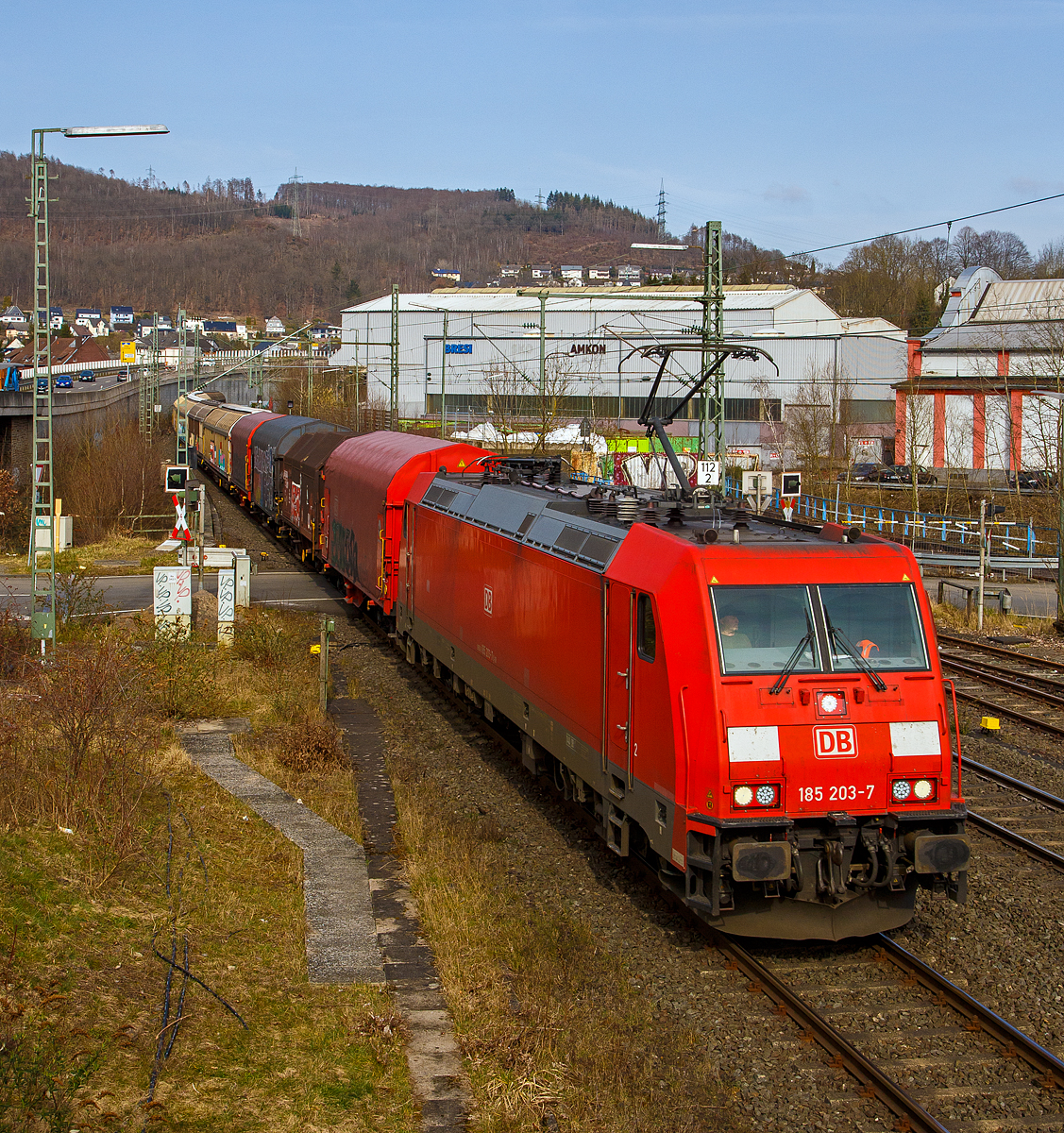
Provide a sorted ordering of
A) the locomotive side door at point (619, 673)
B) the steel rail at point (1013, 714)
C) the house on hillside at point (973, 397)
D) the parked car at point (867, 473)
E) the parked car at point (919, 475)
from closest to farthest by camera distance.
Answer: the locomotive side door at point (619, 673) → the steel rail at point (1013, 714) → the house on hillside at point (973, 397) → the parked car at point (919, 475) → the parked car at point (867, 473)

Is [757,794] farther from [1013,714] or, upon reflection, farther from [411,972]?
[1013,714]

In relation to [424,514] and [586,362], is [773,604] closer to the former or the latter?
[424,514]

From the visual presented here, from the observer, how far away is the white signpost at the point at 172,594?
18.5 meters

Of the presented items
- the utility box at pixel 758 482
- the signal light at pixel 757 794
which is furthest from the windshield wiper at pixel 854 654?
the utility box at pixel 758 482

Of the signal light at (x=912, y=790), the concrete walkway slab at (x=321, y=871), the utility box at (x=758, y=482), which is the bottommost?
the concrete walkway slab at (x=321, y=871)

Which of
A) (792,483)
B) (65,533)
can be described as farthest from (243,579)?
(792,483)

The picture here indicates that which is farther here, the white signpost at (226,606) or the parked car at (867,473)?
the parked car at (867,473)

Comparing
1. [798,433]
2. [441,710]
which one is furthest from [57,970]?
[798,433]

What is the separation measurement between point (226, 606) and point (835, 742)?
13.8 meters

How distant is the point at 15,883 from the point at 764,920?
570 cm

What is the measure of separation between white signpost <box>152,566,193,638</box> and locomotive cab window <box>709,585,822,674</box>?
11691mm

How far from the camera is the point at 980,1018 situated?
25.6 ft

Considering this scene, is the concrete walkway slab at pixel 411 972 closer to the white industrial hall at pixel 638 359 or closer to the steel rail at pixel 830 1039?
the steel rail at pixel 830 1039

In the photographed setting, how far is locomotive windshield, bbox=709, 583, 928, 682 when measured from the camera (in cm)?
848
